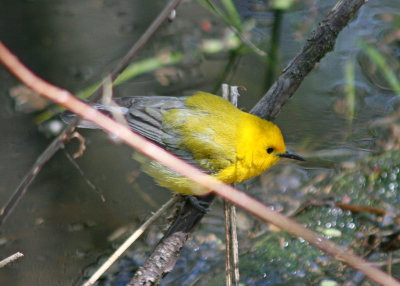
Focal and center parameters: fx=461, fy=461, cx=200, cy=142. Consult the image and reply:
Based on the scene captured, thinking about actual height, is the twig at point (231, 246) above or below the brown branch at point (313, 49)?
below

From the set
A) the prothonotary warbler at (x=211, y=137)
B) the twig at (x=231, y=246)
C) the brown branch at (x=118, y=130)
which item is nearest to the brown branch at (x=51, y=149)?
the brown branch at (x=118, y=130)

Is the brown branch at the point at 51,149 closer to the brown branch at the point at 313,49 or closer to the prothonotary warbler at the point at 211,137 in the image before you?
the prothonotary warbler at the point at 211,137

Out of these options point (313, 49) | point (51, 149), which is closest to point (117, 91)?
point (313, 49)

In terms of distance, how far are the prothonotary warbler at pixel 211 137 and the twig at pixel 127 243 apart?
25 centimetres

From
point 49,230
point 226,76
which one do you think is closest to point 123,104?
point 49,230

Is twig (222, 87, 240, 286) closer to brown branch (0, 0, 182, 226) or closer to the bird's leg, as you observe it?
the bird's leg

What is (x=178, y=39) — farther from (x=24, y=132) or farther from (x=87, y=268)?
(x=87, y=268)

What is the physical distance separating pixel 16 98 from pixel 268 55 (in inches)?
113

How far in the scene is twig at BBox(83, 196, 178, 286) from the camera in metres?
2.77

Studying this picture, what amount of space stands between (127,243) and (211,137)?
109 centimetres

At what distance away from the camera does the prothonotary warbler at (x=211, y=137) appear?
355cm

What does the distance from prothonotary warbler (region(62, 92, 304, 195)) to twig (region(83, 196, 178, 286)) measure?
0.25 metres

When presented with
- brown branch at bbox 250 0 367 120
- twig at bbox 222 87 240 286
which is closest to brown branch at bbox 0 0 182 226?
twig at bbox 222 87 240 286

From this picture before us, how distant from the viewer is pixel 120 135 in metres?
0.99
